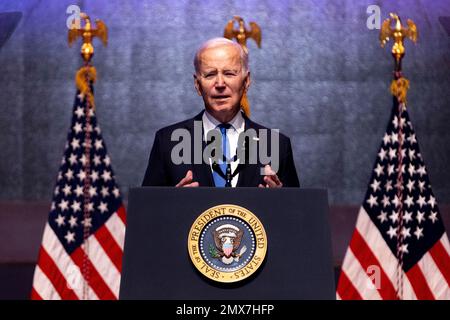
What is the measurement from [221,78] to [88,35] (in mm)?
3311

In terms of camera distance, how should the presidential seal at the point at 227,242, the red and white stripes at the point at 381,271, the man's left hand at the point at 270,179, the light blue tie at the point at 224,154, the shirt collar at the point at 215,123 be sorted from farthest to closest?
the red and white stripes at the point at 381,271 < the shirt collar at the point at 215,123 < the light blue tie at the point at 224,154 < the man's left hand at the point at 270,179 < the presidential seal at the point at 227,242

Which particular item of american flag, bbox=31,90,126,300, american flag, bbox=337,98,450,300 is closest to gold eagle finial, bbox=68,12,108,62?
american flag, bbox=31,90,126,300

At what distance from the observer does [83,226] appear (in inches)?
260

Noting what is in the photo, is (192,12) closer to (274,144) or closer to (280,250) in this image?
(274,144)

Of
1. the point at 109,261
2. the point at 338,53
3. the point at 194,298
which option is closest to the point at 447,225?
the point at 338,53

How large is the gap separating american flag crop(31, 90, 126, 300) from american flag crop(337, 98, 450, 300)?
1713 millimetres

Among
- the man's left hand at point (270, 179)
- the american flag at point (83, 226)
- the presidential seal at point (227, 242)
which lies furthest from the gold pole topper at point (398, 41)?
the presidential seal at point (227, 242)

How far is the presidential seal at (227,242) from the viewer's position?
3047 millimetres

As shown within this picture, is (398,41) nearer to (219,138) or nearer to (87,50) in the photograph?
(87,50)

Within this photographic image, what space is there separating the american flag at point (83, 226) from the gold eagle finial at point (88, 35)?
0.33 metres

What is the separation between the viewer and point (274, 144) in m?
3.74

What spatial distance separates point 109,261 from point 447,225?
8.60 ft

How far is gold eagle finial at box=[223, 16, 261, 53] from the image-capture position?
6479 millimetres

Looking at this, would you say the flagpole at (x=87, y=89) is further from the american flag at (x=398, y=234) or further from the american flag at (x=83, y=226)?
the american flag at (x=398, y=234)
